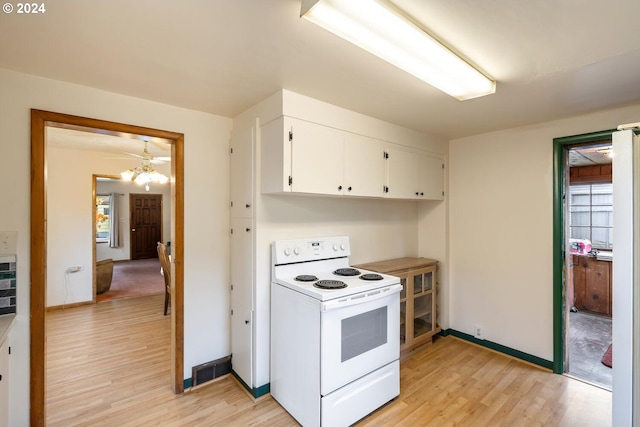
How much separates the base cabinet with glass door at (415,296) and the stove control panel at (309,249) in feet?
1.18

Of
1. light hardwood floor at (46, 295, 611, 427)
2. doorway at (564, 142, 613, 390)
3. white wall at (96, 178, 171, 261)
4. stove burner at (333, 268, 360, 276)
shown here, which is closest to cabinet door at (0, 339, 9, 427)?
light hardwood floor at (46, 295, 611, 427)

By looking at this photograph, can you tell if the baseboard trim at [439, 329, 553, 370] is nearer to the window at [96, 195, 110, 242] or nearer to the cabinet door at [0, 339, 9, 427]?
the cabinet door at [0, 339, 9, 427]

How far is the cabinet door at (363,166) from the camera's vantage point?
2.36 meters

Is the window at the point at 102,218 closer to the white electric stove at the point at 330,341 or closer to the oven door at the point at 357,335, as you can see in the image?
the white electric stove at the point at 330,341

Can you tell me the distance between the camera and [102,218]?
852cm

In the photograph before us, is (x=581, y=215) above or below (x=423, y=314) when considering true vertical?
above

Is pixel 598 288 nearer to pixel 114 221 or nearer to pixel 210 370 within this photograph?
pixel 210 370

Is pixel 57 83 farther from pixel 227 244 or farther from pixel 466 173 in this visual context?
→ pixel 466 173

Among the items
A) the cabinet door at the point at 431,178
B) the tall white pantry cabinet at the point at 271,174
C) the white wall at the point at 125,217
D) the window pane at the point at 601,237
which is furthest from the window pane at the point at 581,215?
the white wall at the point at 125,217

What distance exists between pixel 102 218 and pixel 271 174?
347 inches

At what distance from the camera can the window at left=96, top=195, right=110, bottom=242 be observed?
8359 millimetres

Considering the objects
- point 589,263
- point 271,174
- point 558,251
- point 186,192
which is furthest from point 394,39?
point 589,263

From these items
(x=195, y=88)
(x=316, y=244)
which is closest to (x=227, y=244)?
(x=316, y=244)

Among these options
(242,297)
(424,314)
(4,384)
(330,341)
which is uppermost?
(242,297)
